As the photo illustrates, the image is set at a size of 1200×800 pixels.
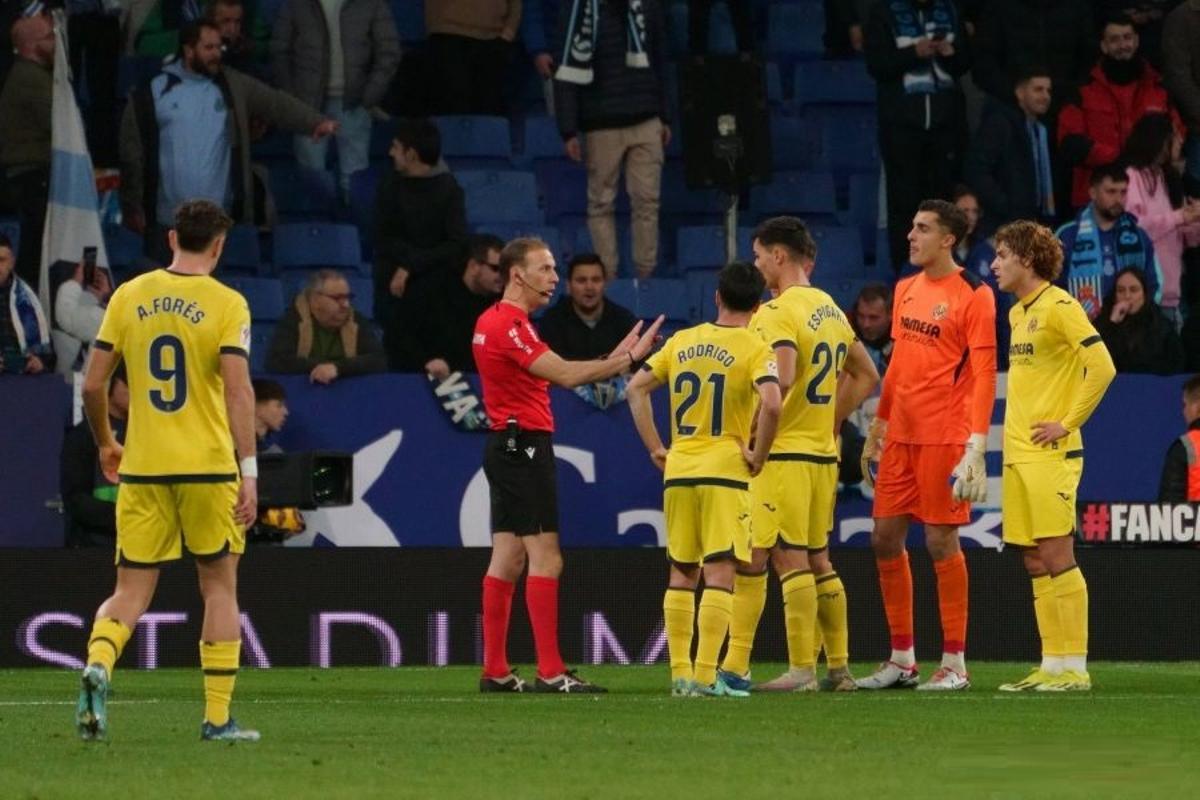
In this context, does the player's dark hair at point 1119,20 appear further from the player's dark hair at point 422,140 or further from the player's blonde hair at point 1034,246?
the player's blonde hair at point 1034,246

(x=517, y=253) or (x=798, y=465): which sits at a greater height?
(x=517, y=253)

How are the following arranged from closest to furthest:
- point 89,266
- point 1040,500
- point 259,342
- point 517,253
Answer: point 1040,500, point 517,253, point 89,266, point 259,342

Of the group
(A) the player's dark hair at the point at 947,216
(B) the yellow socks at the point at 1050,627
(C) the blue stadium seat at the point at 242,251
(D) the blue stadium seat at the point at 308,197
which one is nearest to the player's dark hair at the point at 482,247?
(C) the blue stadium seat at the point at 242,251

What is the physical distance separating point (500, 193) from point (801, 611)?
27.2 feet

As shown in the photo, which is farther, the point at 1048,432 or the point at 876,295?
the point at 876,295

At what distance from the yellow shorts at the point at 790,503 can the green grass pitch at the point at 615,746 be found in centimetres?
76

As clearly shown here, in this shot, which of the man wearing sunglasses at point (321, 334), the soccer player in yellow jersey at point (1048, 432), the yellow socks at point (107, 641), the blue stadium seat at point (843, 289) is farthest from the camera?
the blue stadium seat at point (843, 289)

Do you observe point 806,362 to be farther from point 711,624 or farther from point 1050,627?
point 1050,627

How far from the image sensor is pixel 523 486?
12.8 m

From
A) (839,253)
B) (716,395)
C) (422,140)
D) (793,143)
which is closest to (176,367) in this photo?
(716,395)

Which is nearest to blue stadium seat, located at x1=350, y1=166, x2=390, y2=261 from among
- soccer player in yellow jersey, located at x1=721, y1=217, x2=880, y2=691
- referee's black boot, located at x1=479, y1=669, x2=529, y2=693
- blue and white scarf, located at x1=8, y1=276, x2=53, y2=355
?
blue and white scarf, located at x1=8, y1=276, x2=53, y2=355

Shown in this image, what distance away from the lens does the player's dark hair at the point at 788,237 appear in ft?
41.1

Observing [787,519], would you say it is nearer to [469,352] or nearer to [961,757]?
[961,757]

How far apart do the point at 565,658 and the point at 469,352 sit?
2.31m
